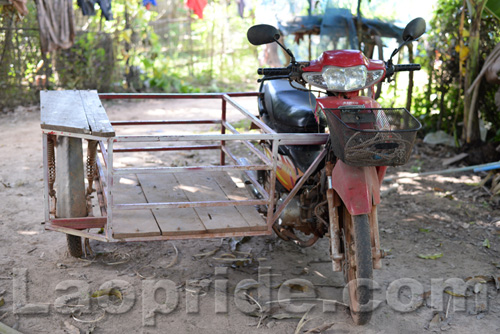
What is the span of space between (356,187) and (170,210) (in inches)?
49.6

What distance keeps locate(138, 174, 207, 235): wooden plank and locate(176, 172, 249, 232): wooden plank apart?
45 mm

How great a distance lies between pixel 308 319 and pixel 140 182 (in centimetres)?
168

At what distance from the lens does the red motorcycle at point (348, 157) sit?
2600mm

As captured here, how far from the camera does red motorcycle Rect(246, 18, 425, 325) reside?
260 cm

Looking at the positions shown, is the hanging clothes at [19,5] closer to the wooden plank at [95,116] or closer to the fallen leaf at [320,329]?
the wooden plank at [95,116]

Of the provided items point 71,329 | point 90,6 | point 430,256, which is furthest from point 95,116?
point 90,6

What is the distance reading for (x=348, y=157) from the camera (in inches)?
103

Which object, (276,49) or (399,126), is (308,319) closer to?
(399,126)

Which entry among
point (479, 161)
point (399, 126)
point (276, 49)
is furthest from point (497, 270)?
point (276, 49)

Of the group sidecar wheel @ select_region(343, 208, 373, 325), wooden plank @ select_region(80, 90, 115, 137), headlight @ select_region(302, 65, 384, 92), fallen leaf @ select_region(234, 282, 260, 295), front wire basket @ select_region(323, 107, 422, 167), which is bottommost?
fallen leaf @ select_region(234, 282, 260, 295)

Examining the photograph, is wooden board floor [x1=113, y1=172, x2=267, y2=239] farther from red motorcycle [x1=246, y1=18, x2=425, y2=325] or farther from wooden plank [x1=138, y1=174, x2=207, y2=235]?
red motorcycle [x1=246, y1=18, x2=425, y2=325]

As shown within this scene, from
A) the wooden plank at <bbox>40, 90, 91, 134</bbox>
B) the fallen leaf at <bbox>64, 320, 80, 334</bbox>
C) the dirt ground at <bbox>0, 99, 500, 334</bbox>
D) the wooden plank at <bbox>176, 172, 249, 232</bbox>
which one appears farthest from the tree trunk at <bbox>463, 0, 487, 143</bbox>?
the fallen leaf at <bbox>64, 320, 80, 334</bbox>

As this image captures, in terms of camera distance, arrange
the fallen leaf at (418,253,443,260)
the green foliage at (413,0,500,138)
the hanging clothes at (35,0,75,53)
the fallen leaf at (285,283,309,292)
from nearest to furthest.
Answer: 1. the fallen leaf at (285,283,309,292)
2. the fallen leaf at (418,253,443,260)
3. the green foliage at (413,0,500,138)
4. the hanging clothes at (35,0,75,53)

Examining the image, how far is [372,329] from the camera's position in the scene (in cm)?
289
